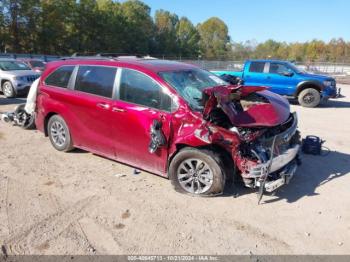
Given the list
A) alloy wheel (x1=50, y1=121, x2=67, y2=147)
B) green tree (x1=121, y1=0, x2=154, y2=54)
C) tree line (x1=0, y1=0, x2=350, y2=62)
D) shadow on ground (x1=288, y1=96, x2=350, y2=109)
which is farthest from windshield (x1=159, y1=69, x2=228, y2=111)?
green tree (x1=121, y1=0, x2=154, y2=54)

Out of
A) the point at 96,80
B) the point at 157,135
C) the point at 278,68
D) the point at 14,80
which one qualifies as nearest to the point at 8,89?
the point at 14,80

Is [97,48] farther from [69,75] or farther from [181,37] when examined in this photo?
[69,75]

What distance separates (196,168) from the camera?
4.52 m

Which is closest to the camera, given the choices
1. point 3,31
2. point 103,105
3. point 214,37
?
point 103,105

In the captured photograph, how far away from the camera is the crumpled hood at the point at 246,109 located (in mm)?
4344

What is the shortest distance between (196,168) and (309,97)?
9740 millimetres

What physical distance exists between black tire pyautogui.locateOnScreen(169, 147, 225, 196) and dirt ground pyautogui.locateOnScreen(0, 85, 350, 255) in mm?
112

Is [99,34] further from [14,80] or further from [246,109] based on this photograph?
[246,109]

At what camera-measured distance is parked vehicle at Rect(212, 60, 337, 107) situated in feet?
41.7

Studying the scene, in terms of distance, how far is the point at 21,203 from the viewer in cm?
437

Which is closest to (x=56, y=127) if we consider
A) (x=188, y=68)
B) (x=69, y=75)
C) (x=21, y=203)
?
(x=69, y=75)

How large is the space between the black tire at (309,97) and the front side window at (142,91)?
952cm

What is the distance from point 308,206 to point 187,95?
7.18 ft

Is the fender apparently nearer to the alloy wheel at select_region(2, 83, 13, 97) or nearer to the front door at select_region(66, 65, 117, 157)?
the front door at select_region(66, 65, 117, 157)
